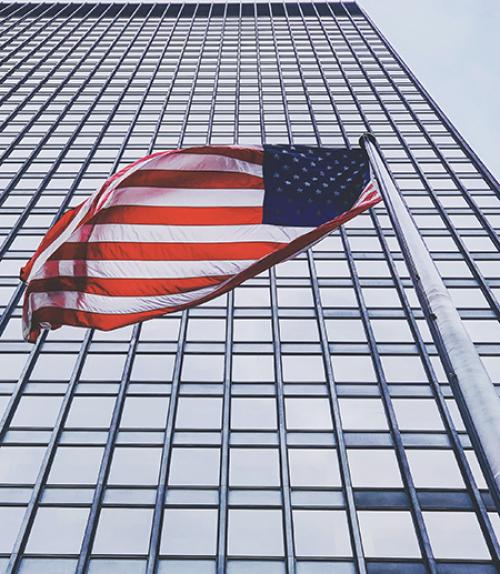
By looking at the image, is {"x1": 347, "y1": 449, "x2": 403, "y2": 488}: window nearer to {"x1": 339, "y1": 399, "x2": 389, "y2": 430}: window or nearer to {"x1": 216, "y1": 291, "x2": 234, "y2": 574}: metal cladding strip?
{"x1": 339, "y1": 399, "x2": 389, "y2": 430}: window

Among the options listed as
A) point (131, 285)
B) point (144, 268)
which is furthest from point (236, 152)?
point (131, 285)

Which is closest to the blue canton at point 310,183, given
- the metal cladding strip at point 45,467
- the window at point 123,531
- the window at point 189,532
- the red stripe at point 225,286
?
the red stripe at point 225,286

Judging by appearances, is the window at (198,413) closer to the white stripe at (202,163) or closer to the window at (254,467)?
the window at (254,467)

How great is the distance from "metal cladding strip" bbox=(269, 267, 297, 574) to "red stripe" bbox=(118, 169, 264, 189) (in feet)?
34.5

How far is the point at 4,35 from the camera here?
245 ft

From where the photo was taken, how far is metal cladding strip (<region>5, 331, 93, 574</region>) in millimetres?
17688

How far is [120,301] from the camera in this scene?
35.8 feet

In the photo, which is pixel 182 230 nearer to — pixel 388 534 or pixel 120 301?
pixel 120 301

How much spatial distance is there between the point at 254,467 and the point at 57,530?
5.90 meters

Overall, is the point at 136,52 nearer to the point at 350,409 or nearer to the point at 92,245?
the point at 350,409

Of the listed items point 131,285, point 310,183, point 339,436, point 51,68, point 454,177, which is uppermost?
point 310,183

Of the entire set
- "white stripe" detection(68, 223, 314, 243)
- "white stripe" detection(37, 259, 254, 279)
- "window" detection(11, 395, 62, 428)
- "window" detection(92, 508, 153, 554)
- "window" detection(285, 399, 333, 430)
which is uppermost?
"white stripe" detection(68, 223, 314, 243)

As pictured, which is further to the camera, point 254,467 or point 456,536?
point 254,467

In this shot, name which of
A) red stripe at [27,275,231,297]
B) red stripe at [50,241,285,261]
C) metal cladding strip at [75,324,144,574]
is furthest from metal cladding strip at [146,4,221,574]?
red stripe at [50,241,285,261]
